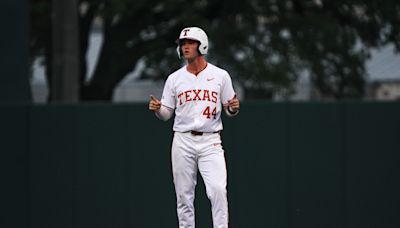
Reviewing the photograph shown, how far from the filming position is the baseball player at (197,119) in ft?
28.3

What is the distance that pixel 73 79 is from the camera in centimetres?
1741

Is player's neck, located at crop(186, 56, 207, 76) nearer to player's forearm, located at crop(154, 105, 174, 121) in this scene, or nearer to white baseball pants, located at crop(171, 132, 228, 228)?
player's forearm, located at crop(154, 105, 174, 121)

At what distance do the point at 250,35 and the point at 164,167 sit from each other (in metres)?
12.6

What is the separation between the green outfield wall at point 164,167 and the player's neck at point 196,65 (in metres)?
2.50

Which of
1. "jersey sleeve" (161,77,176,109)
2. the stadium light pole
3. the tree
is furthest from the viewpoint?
the tree

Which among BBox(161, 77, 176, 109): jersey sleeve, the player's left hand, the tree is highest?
the tree

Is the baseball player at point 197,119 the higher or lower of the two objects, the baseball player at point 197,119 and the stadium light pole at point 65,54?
the lower

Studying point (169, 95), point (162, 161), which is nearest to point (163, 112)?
point (169, 95)

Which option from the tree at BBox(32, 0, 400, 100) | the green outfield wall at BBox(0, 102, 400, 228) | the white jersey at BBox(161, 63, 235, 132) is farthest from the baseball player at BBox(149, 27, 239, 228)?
the tree at BBox(32, 0, 400, 100)

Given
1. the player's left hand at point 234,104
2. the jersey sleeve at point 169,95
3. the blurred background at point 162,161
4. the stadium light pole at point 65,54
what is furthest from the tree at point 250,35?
the player's left hand at point 234,104

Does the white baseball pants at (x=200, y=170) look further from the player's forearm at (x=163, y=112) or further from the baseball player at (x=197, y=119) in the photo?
the player's forearm at (x=163, y=112)

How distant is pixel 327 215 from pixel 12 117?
3.86m

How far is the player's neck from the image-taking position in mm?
8750

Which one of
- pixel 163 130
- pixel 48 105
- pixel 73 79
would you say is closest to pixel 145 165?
pixel 163 130
